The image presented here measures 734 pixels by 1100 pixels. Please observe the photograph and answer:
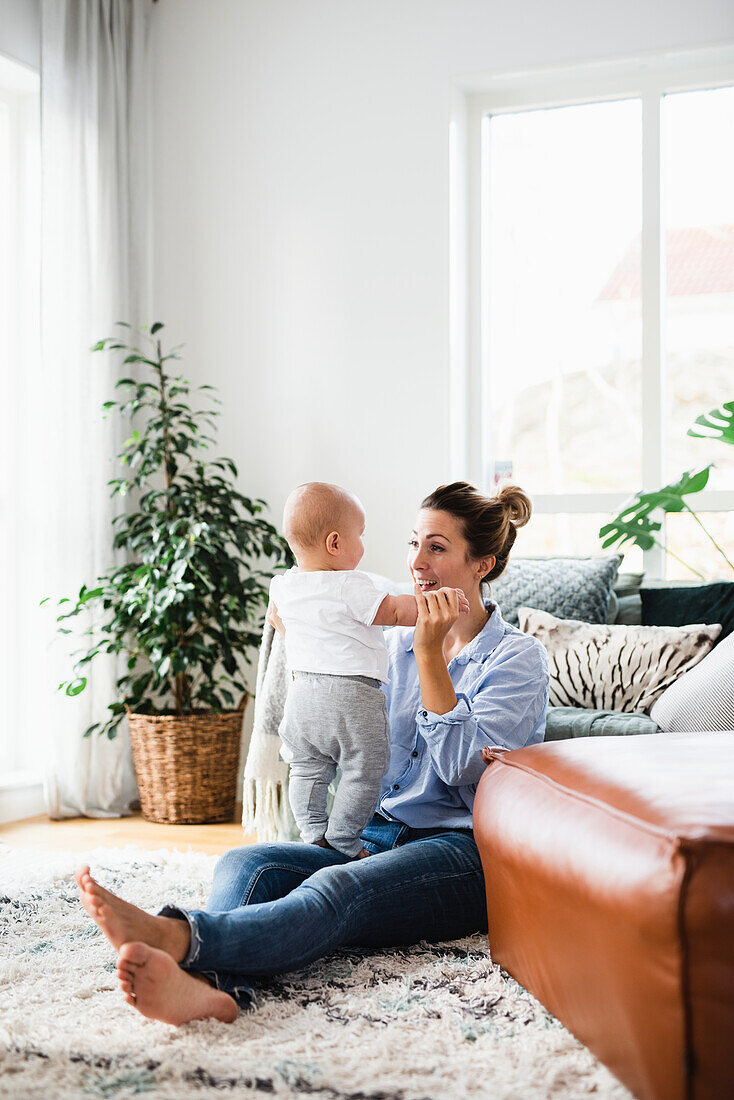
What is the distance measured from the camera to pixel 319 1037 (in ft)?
4.77

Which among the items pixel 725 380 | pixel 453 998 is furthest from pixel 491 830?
pixel 725 380

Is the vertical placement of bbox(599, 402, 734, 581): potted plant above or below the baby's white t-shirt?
above

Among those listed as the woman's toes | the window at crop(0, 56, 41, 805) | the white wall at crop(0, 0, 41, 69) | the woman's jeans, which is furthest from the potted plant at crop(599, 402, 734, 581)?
the white wall at crop(0, 0, 41, 69)

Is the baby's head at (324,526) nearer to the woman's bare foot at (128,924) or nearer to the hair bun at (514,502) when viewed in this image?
the hair bun at (514,502)

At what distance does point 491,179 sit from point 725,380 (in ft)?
3.56

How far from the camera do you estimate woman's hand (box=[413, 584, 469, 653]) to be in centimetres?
180

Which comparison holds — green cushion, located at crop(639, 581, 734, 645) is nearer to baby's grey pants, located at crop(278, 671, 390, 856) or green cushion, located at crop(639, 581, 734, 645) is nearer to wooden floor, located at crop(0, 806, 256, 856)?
baby's grey pants, located at crop(278, 671, 390, 856)

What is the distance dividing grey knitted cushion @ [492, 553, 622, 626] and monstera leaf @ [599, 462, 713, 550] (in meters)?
0.13

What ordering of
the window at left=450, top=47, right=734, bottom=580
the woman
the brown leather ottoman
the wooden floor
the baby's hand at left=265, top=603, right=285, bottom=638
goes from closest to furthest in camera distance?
the brown leather ottoman
the woman
the baby's hand at left=265, top=603, right=285, bottom=638
the wooden floor
the window at left=450, top=47, right=734, bottom=580

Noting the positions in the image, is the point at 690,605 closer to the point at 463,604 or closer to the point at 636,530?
the point at 636,530

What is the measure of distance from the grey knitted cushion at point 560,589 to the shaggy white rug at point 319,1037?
3.91ft

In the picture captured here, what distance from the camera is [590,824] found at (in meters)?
1.23

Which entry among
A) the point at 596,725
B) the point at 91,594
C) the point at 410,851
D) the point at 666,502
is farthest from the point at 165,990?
the point at 666,502

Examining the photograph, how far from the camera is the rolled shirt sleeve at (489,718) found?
1.81 m
